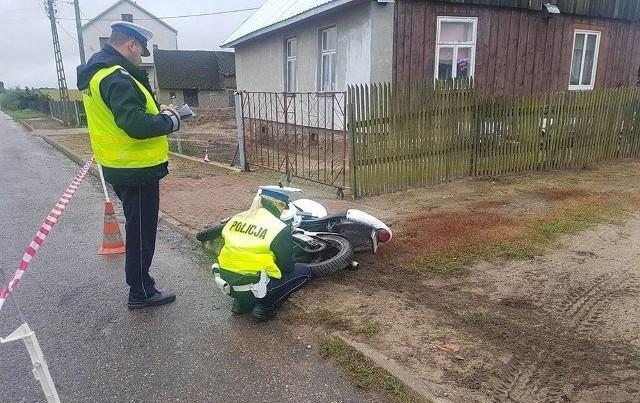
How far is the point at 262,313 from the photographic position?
11.2ft

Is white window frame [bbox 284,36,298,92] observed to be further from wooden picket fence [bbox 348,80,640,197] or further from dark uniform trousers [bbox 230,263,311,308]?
dark uniform trousers [bbox 230,263,311,308]

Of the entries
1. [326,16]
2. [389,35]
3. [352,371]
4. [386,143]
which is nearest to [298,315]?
[352,371]

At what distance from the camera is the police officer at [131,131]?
324 cm

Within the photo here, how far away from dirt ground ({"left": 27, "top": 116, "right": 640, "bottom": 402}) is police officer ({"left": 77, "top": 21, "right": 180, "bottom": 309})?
4.26ft

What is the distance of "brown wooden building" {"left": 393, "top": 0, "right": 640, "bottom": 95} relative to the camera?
33.6ft

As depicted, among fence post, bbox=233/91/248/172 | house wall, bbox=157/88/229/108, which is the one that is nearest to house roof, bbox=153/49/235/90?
house wall, bbox=157/88/229/108

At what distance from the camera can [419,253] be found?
4680 mm

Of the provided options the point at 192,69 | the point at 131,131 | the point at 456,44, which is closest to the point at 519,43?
the point at 456,44

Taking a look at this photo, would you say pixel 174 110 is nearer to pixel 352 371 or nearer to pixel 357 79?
pixel 352 371

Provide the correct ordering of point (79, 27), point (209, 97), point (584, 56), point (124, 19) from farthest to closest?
point (124, 19)
point (209, 97)
point (79, 27)
point (584, 56)

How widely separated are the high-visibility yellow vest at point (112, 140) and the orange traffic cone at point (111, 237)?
1.77 metres

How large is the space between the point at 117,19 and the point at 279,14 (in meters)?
46.8

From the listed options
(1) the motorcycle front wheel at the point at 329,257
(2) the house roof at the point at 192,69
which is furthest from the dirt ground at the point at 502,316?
(2) the house roof at the point at 192,69

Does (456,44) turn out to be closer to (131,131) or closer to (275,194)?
(275,194)
